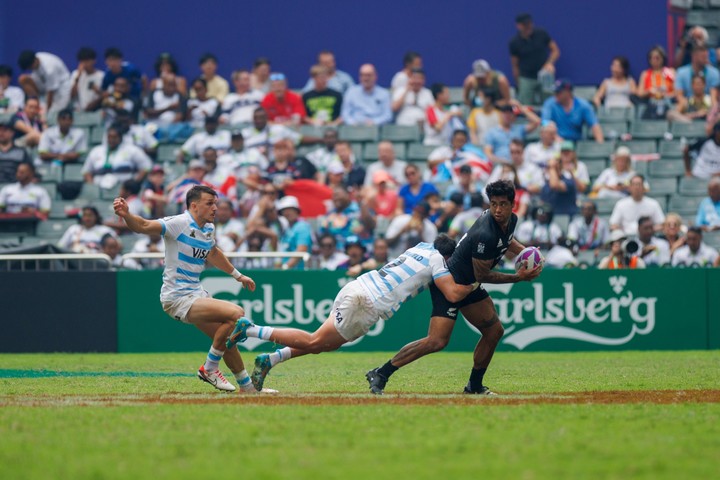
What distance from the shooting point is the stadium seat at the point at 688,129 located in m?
22.2

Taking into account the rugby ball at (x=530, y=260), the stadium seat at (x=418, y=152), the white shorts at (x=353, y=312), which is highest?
the stadium seat at (x=418, y=152)

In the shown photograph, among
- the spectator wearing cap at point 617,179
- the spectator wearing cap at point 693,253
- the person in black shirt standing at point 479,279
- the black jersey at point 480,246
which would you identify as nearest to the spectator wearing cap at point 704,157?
the spectator wearing cap at point 617,179

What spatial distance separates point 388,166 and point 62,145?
6.73 m

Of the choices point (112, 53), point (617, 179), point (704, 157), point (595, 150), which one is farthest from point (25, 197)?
point (704, 157)

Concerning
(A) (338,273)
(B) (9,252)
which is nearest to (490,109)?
(A) (338,273)

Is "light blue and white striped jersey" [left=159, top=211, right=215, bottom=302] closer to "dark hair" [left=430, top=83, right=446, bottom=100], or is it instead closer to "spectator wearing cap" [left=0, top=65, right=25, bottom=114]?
"dark hair" [left=430, top=83, right=446, bottom=100]

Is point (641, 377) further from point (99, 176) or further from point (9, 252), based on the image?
point (99, 176)

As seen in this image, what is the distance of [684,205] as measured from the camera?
21047 mm

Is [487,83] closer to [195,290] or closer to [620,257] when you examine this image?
[620,257]

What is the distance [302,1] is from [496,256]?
652 inches

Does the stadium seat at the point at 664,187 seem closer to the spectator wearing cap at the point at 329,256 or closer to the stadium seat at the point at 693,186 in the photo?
the stadium seat at the point at 693,186

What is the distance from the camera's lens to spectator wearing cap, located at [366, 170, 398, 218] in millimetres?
20406

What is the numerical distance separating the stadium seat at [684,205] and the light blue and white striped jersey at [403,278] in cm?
1132

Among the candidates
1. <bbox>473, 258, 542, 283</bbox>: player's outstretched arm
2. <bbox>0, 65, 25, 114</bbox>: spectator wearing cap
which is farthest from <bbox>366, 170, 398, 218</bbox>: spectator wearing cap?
<bbox>473, 258, 542, 283</bbox>: player's outstretched arm
